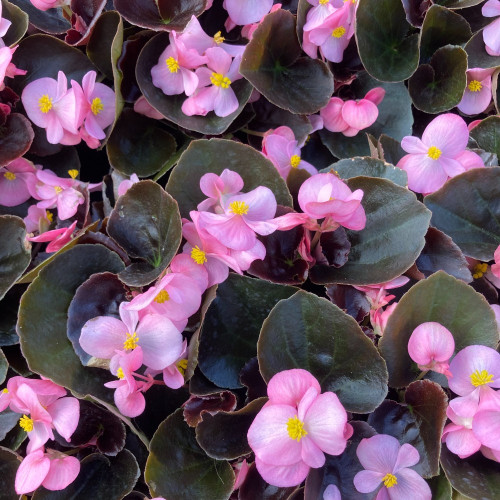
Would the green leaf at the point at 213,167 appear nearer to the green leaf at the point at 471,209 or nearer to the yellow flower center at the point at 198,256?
the yellow flower center at the point at 198,256

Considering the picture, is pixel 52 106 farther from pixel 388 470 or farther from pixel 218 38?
pixel 388 470

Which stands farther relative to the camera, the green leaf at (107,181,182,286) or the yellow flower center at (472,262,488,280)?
the yellow flower center at (472,262,488,280)

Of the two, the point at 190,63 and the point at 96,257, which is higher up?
the point at 190,63

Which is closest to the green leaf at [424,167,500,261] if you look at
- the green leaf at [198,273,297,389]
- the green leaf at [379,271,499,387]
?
the green leaf at [379,271,499,387]

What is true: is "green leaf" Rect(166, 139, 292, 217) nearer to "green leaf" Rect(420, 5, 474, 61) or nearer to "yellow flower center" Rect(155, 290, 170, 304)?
"yellow flower center" Rect(155, 290, 170, 304)

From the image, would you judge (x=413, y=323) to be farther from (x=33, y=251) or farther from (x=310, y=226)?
(x=33, y=251)

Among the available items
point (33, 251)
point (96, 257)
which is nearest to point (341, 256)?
point (96, 257)
